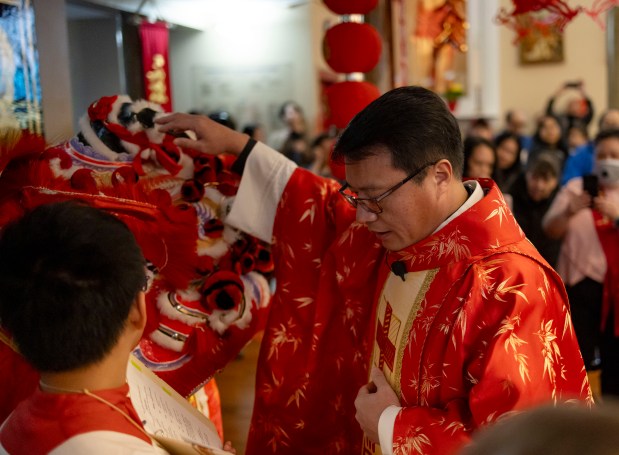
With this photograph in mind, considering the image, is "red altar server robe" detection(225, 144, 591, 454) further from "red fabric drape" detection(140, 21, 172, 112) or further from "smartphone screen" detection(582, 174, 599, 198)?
"red fabric drape" detection(140, 21, 172, 112)

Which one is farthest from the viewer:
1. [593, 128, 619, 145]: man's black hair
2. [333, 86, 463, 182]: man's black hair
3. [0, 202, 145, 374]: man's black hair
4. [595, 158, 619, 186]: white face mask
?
[593, 128, 619, 145]: man's black hair

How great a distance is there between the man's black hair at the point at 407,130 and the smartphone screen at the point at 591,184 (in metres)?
2.16

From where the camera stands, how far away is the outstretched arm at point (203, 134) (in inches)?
64.2

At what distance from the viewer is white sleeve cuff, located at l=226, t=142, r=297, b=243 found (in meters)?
1.77

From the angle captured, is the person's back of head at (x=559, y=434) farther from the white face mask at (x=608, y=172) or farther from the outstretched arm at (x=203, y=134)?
the white face mask at (x=608, y=172)

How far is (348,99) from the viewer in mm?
2723

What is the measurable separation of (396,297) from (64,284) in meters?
0.72

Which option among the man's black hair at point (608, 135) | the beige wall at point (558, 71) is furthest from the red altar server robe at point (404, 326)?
the beige wall at point (558, 71)

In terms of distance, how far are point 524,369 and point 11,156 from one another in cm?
99

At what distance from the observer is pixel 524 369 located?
3.96 ft

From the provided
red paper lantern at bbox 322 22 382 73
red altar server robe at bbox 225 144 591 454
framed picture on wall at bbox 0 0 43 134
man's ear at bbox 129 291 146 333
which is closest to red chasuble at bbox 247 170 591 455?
red altar server robe at bbox 225 144 591 454

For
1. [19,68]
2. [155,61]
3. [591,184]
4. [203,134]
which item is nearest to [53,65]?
[19,68]

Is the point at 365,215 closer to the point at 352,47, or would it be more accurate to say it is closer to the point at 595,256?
the point at 352,47

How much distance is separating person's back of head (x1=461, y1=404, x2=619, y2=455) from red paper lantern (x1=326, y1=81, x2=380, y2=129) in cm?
222
